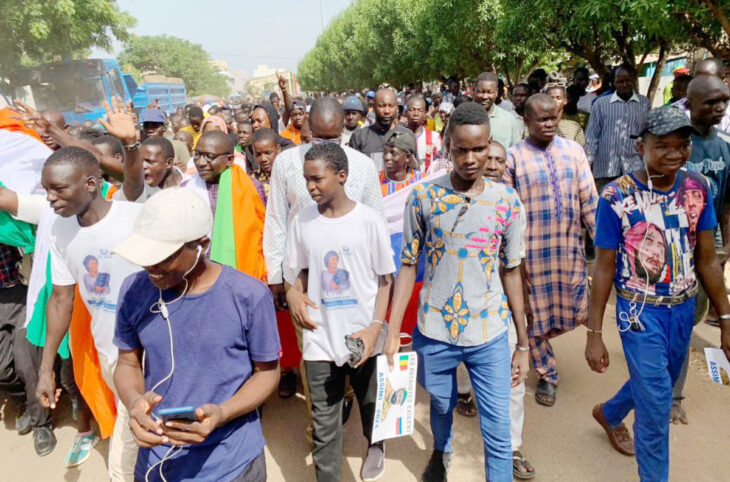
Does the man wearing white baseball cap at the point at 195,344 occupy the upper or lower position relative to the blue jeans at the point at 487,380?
upper

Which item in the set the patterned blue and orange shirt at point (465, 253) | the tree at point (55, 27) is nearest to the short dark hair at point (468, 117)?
the patterned blue and orange shirt at point (465, 253)

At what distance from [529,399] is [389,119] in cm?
320

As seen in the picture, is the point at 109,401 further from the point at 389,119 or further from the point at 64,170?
the point at 389,119

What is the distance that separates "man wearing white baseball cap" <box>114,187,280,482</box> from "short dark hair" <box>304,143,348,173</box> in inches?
33.3

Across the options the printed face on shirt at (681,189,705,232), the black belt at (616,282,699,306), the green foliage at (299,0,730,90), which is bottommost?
the black belt at (616,282,699,306)

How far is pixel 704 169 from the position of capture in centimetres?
300

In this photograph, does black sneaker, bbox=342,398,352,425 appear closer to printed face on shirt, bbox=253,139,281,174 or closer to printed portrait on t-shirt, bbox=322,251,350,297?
printed portrait on t-shirt, bbox=322,251,350,297

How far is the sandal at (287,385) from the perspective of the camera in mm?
3724

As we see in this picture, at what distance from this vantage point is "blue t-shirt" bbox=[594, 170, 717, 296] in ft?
7.36

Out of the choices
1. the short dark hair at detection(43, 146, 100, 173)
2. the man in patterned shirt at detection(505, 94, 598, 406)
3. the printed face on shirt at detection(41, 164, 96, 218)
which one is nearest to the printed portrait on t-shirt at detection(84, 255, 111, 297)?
the printed face on shirt at detection(41, 164, 96, 218)

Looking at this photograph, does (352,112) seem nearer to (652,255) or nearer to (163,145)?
(163,145)

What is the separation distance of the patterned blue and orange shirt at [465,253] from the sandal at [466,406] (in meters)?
1.25

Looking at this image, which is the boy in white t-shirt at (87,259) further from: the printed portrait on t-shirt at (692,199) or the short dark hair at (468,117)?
the printed portrait on t-shirt at (692,199)

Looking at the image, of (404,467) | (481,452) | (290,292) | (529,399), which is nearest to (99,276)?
(290,292)
